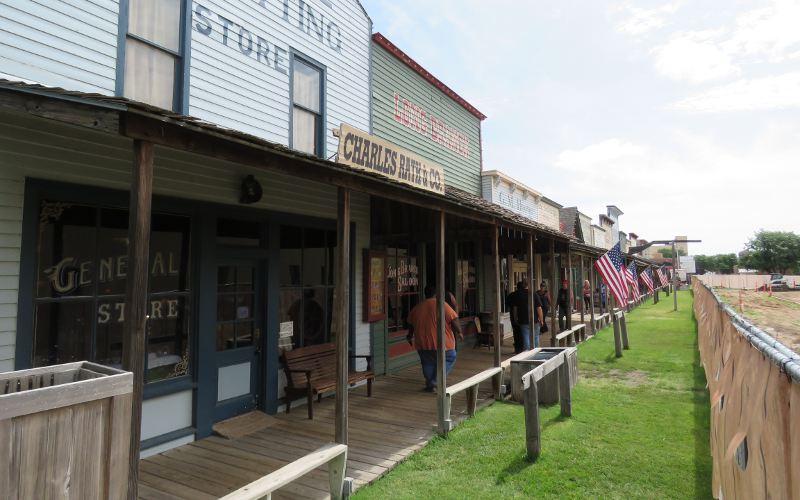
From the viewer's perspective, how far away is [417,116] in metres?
11.9

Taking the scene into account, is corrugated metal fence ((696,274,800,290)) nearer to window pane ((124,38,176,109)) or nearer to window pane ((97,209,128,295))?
window pane ((124,38,176,109))

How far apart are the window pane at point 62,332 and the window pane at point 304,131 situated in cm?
433

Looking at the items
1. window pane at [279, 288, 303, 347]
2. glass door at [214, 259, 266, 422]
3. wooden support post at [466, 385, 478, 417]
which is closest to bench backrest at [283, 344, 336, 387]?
window pane at [279, 288, 303, 347]

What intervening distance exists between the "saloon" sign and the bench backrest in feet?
10.4

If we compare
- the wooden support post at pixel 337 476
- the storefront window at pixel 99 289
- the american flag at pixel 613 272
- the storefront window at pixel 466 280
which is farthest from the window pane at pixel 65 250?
the american flag at pixel 613 272

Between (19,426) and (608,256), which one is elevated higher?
(608,256)

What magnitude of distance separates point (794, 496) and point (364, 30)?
10.1 m

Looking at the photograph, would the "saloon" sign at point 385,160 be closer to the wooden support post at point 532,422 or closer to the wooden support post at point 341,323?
the wooden support post at point 341,323

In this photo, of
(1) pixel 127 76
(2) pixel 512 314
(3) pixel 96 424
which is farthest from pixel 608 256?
(3) pixel 96 424

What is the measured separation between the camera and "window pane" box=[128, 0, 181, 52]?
5.91m

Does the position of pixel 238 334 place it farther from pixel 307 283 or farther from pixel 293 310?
pixel 307 283

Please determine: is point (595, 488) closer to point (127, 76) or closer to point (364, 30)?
point (127, 76)

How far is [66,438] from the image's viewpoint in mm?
2105

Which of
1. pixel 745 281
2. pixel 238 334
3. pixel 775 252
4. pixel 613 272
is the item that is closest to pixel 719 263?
pixel 775 252
